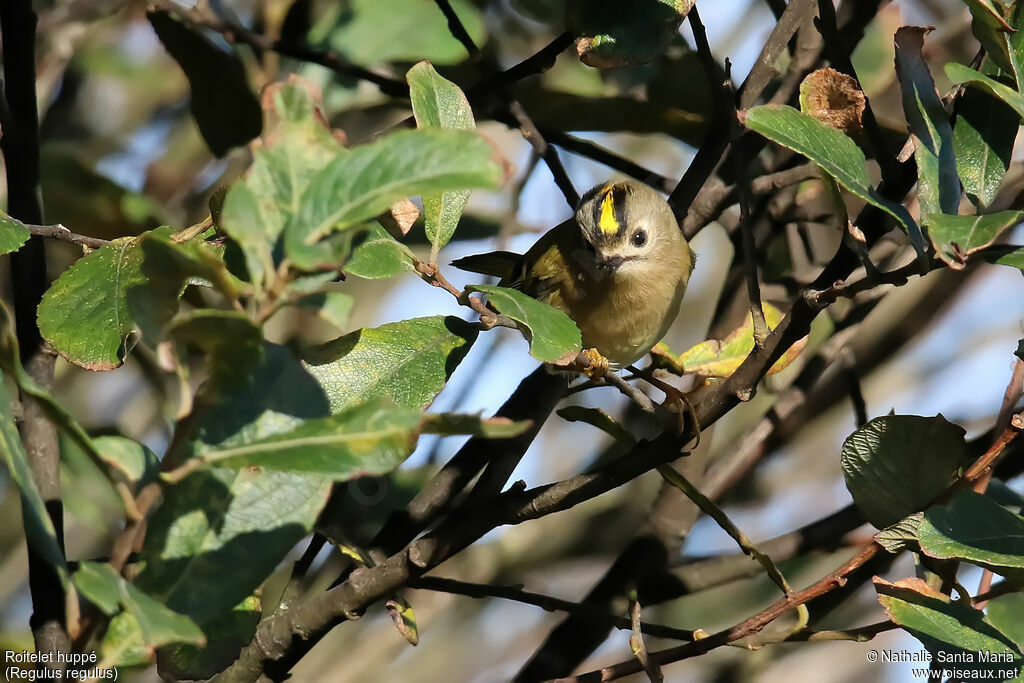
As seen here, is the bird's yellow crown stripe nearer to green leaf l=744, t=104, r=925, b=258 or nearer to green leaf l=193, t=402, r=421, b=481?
green leaf l=744, t=104, r=925, b=258

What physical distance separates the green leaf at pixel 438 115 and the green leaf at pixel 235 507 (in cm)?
41

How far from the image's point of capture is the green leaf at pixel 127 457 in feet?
2.48

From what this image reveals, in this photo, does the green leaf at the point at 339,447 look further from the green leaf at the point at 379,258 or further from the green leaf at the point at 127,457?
the green leaf at the point at 379,258

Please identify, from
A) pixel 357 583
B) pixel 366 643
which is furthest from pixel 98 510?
pixel 366 643

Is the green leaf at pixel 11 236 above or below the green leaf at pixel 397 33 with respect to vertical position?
above

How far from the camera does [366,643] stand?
2707 millimetres

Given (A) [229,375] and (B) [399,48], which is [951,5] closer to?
(B) [399,48]

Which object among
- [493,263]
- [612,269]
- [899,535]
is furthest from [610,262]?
[899,535]

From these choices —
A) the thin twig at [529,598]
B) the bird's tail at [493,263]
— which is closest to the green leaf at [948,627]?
the thin twig at [529,598]

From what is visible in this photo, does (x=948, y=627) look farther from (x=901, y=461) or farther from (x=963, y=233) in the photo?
(x=963, y=233)

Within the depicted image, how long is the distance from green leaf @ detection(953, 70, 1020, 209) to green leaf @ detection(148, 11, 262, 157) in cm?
129

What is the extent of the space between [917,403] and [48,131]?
8.54 feet

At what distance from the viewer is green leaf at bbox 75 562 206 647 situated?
68 cm

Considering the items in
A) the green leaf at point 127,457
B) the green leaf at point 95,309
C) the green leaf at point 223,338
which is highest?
the green leaf at point 223,338
